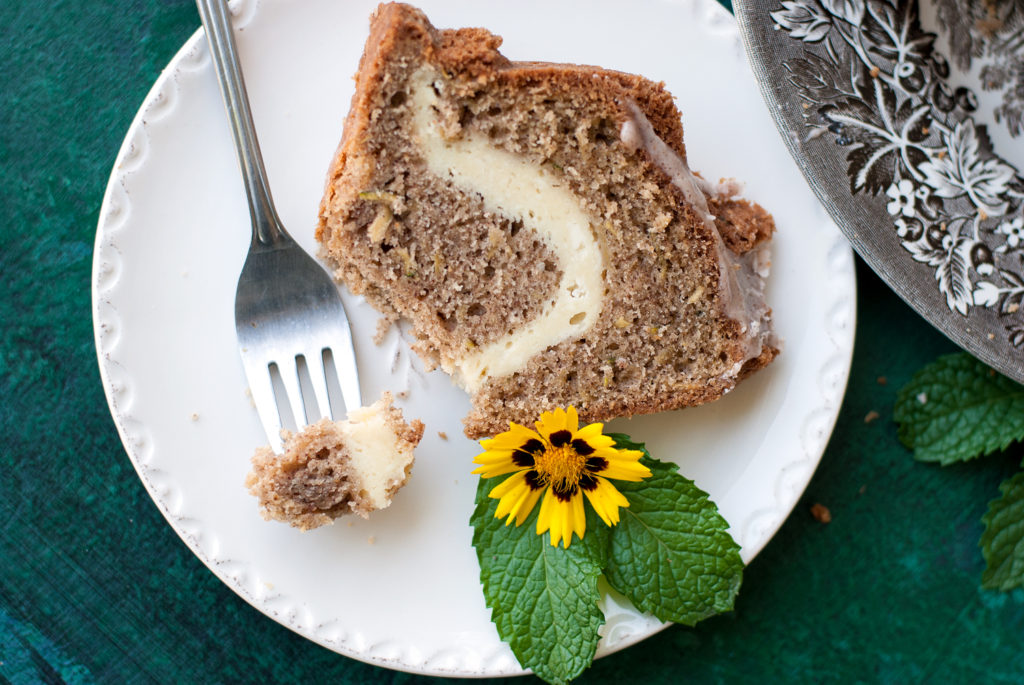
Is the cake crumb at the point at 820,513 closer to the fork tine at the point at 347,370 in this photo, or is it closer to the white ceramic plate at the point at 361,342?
the white ceramic plate at the point at 361,342

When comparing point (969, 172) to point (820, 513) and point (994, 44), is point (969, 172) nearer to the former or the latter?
point (994, 44)

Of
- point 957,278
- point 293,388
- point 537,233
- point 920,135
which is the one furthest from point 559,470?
point 920,135

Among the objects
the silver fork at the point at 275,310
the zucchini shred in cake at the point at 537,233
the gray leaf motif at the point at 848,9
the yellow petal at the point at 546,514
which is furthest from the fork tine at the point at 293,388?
the gray leaf motif at the point at 848,9

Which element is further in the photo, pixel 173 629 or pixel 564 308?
pixel 173 629

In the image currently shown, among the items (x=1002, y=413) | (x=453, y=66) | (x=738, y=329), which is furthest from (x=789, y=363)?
(x=453, y=66)

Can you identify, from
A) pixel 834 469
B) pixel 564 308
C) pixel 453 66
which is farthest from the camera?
pixel 834 469

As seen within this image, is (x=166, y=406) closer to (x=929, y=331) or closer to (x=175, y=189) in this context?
(x=175, y=189)
